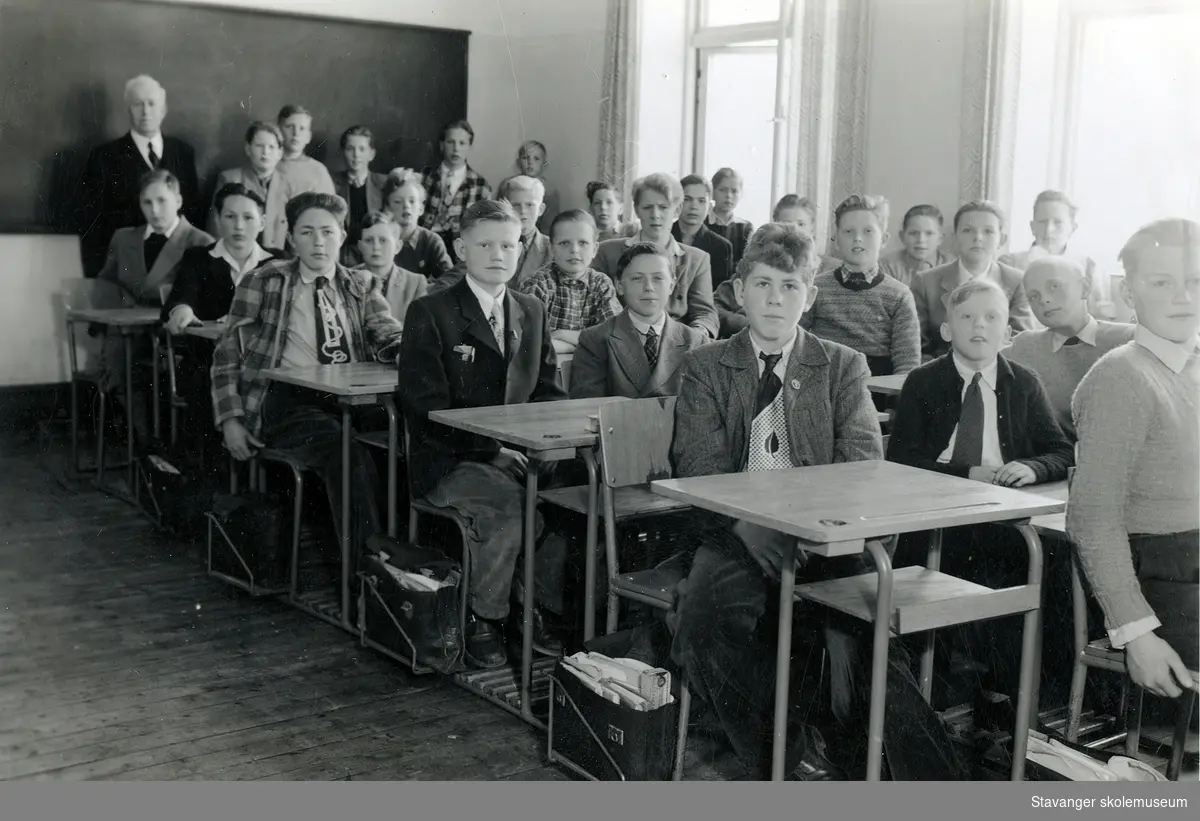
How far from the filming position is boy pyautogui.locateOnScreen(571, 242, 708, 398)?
3807 millimetres

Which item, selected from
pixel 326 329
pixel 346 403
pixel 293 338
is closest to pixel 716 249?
pixel 326 329

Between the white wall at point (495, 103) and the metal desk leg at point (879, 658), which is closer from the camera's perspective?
the metal desk leg at point (879, 658)

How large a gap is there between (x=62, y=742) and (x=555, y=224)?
2.64 m

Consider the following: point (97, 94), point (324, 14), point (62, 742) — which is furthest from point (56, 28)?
point (62, 742)

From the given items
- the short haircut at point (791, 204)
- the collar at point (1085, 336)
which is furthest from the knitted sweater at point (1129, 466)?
the short haircut at point (791, 204)

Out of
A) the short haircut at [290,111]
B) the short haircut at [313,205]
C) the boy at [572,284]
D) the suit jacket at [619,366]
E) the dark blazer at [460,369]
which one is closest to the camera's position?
the dark blazer at [460,369]

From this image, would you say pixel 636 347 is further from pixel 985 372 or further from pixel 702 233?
pixel 702 233

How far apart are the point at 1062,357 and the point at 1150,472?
1270mm

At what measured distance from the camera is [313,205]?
13.2ft

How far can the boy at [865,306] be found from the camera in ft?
14.8

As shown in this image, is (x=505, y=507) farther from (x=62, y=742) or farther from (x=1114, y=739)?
(x=1114, y=739)

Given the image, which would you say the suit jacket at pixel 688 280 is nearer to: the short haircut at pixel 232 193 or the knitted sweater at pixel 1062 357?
the short haircut at pixel 232 193

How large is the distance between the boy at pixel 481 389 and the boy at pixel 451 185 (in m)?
3.23

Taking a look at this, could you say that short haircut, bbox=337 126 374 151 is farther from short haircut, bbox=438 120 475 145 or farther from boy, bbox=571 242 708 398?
boy, bbox=571 242 708 398
